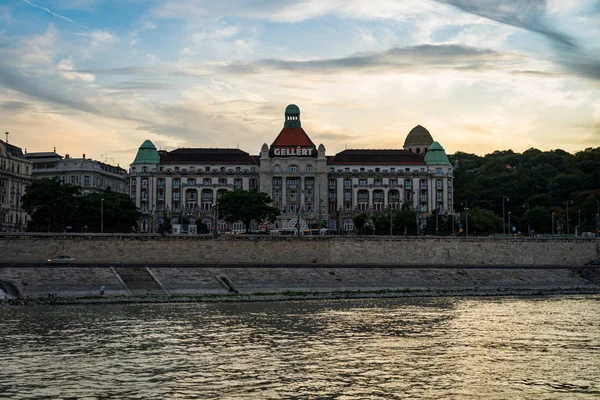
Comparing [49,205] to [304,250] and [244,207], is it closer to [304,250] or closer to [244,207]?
[244,207]

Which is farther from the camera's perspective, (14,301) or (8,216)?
(8,216)

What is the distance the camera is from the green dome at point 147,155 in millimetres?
185250

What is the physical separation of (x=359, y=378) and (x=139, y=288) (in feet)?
173

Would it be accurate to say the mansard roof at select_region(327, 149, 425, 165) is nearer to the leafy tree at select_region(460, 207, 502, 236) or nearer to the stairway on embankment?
the leafy tree at select_region(460, 207, 502, 236)

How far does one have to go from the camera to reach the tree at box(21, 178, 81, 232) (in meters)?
134

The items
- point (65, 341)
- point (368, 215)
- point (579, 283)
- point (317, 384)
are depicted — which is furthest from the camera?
point (368, 215)

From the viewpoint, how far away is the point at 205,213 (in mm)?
184625

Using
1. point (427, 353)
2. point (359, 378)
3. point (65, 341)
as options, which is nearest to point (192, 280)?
point (65, 341)

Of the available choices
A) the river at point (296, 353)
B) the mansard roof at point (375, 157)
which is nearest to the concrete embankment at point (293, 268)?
the river at point (296, 353)

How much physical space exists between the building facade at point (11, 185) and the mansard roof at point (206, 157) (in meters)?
38.0

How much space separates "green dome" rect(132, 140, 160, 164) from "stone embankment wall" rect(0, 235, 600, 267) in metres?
67.8

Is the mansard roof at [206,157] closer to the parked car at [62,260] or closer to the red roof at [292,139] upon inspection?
the red roof at [292,139]

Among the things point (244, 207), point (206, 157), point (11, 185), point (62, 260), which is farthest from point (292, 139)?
point (62, 260)

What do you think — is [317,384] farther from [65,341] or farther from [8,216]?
[8,216]
